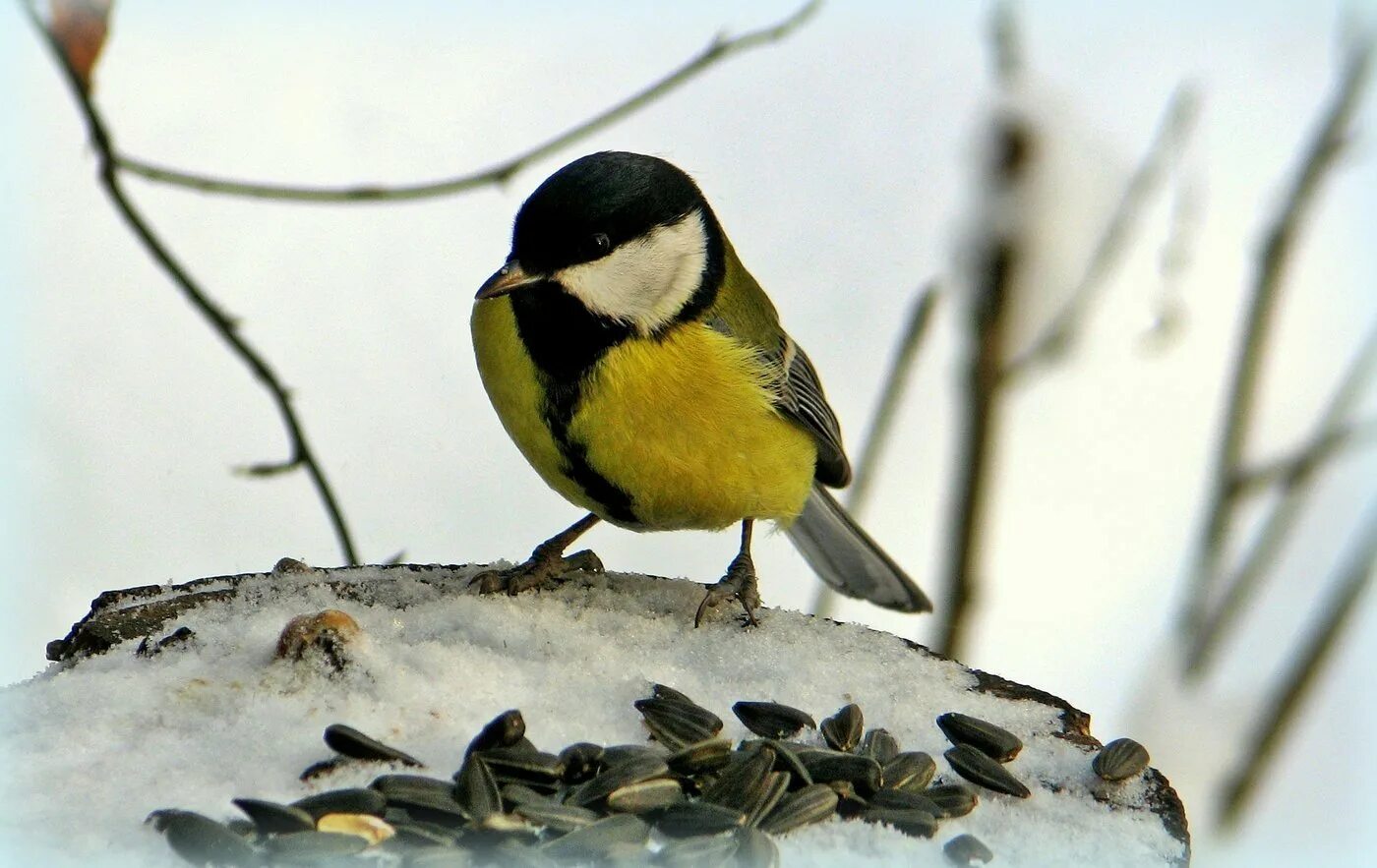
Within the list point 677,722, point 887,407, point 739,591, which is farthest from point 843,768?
point 887,407

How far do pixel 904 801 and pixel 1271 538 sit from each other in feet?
4.82

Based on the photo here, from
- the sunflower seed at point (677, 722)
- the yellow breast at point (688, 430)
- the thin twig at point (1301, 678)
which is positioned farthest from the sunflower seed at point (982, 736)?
the thin twig at point (1301, 678)

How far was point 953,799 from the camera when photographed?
139cm

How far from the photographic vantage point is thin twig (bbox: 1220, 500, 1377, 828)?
241 cm

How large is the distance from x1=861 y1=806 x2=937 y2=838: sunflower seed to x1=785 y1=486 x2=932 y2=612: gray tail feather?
890 millimetres

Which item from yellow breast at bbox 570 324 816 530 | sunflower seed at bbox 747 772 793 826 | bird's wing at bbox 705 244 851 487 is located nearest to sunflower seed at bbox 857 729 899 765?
sunflower seed at bbox 747 772 793 826

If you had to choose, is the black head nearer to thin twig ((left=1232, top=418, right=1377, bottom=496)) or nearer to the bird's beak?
the bird's beak

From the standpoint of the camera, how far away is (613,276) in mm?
1780

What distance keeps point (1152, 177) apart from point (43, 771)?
78.1 inches

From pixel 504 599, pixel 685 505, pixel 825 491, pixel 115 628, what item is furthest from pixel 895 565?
pixel 115 628

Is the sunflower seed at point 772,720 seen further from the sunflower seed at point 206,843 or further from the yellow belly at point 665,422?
the sunflower seed at point 206,843

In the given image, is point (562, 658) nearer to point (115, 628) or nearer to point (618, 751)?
point (618, 751)

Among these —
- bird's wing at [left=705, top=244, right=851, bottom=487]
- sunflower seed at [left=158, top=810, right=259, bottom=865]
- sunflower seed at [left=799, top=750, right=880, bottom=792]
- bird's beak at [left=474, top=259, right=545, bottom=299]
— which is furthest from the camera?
bird's wing at [left=705, top=244, right=851, bottom=487]

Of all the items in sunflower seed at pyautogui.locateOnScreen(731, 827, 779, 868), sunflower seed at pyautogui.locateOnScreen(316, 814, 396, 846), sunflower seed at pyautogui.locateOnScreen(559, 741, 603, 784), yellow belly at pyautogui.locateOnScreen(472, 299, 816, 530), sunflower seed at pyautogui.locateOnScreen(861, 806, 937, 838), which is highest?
yellow belly at pyautogui.locateOnScreen(472, 299, 816, 530)
